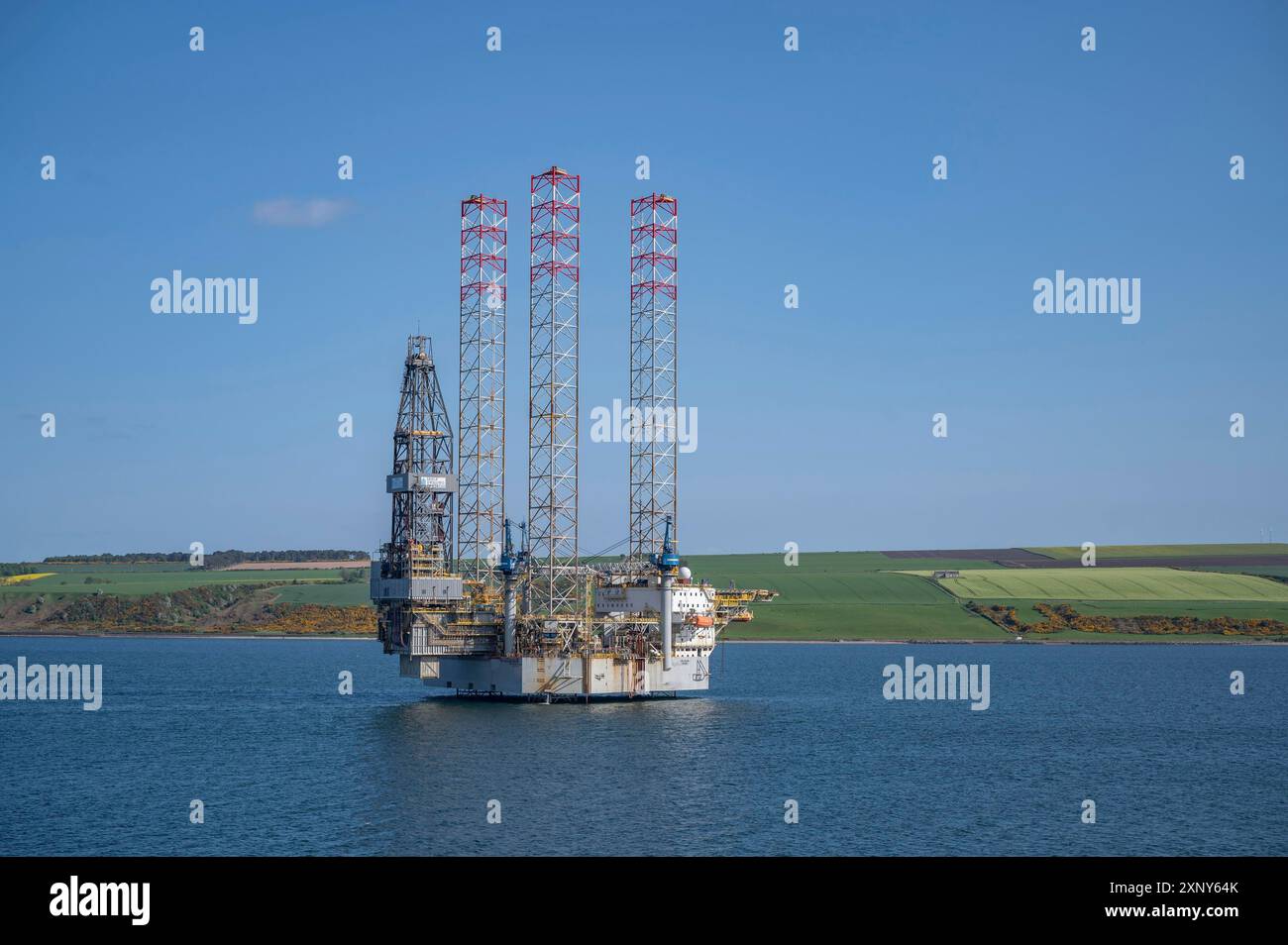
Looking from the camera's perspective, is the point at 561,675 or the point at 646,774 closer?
the point at 646,774

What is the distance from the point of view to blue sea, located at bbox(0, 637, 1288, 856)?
5403 centimetres

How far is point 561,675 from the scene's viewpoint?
4050 inches

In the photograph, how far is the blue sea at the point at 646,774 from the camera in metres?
54.0

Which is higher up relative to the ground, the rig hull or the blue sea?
the rig hull

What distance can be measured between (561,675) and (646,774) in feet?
110

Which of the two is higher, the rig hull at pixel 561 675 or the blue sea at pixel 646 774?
the rig hull at pixel 561 675

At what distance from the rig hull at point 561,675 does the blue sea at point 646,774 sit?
1.84 m

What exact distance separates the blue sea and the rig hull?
1.84 metres

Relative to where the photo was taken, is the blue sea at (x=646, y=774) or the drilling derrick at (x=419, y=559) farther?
the drilling derrick at (x=419, y=559)

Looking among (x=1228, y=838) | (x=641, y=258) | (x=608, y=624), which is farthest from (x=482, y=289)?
(x=1228, y=838)

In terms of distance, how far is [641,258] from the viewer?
4281 inches

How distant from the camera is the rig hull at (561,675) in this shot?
102812 mm
